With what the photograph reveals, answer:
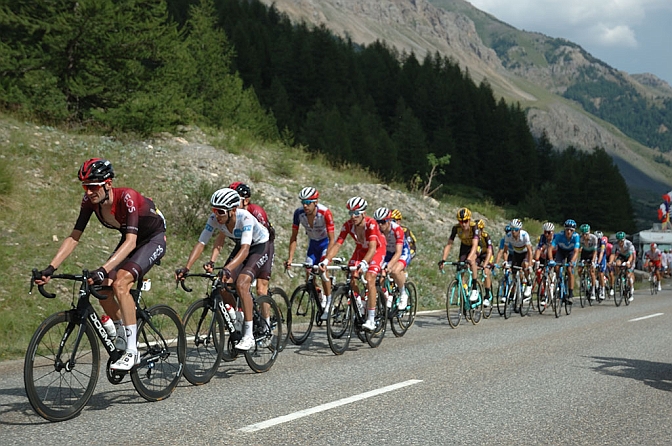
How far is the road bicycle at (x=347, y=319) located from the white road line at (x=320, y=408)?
2.03 m

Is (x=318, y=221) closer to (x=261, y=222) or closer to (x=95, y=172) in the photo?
(x=261, y=222)

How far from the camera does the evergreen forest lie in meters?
19.5

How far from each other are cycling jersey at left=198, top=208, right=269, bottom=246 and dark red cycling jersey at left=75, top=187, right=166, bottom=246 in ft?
2.94

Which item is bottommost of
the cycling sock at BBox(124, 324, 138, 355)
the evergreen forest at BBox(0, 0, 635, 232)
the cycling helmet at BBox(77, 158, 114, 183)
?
the cycling sock at BBox(124, 324, 138, 355)

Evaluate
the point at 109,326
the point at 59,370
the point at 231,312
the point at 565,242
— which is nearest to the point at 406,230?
the point at 565,242

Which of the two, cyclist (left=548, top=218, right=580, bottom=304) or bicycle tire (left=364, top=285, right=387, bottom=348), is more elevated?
cyclist (left=548, top=218, right=580, bottom=304)

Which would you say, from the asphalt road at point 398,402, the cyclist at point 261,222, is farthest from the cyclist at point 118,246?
the cyclist at point 261,222

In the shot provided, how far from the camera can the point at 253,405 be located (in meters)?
5.94

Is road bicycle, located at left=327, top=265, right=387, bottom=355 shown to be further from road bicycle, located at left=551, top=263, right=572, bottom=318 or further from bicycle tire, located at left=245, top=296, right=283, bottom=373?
road bicycle, located at left=551, top=263, right=572, bottom=318

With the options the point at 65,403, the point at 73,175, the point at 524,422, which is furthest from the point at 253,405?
the point at 73,175

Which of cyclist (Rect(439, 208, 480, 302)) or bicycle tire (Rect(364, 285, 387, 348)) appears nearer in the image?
bicycle tire (Rect(364, 285, 387, 348))

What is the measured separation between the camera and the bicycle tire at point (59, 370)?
16.5 feet

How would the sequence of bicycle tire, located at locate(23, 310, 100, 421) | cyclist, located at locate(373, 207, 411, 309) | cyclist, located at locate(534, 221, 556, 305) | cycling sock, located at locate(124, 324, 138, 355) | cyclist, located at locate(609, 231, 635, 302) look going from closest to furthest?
bicycle tire, located at locate(23, 310, 100, 421) → cycling sock, located at locate(124, 324, 138, 355) → cyclist, located at locate(373, 207, 411, 309) → cyclist, located at locate(534, 221, 556, 305) → cyclist, located at locate(609, 231, 635, 302)

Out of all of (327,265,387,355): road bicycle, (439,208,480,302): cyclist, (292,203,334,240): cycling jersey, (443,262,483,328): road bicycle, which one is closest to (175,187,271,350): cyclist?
(327,265,387,355): road bicycle
